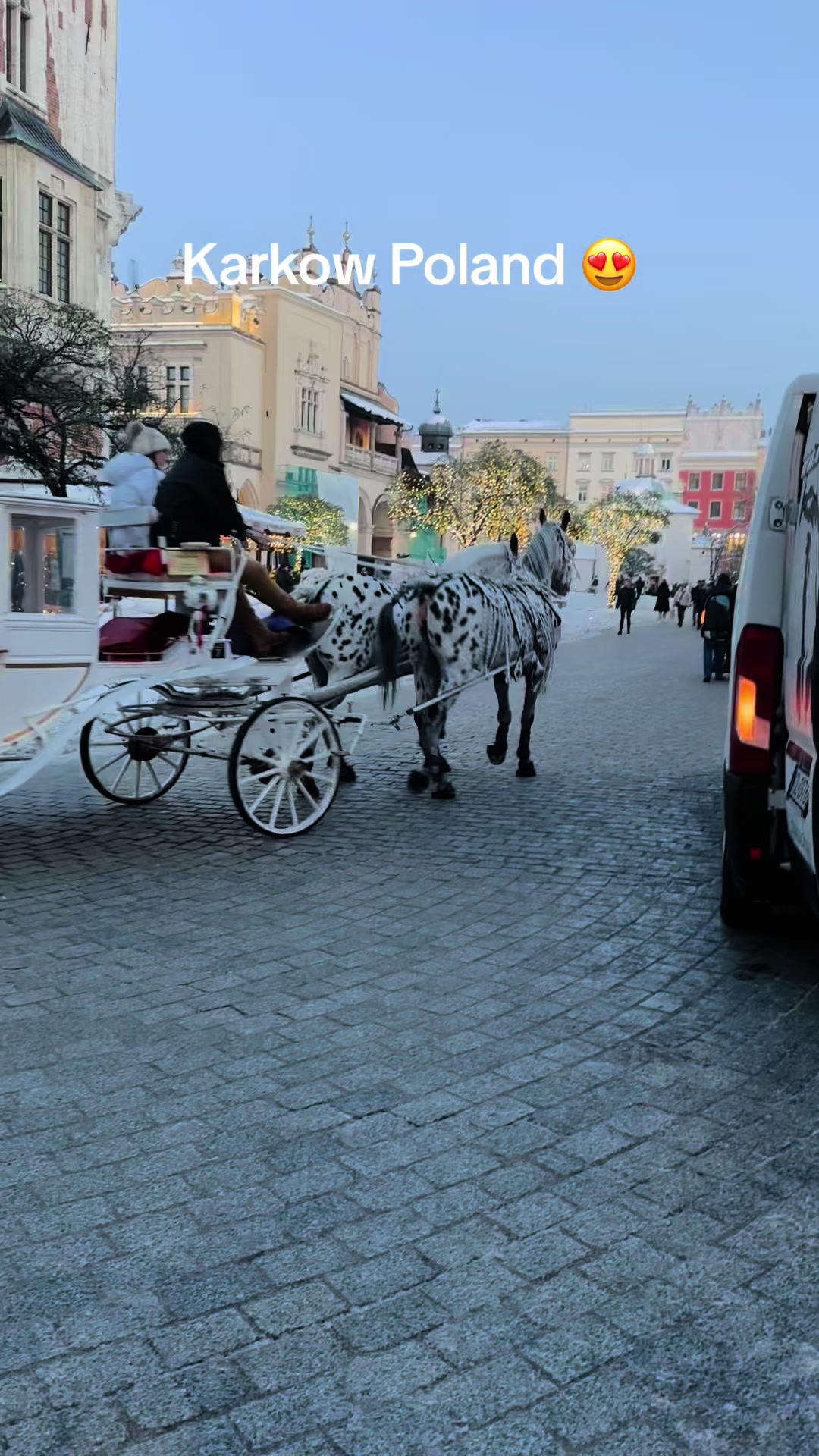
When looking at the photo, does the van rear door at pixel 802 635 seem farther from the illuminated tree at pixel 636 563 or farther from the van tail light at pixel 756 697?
the illuminated tree at pixel 636 563

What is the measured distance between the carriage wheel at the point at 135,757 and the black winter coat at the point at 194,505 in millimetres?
1147

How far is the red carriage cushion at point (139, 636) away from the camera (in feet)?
21.9

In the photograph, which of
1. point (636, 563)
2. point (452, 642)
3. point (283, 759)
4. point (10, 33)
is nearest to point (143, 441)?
point (283, 759)

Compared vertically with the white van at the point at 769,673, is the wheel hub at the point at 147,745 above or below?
below

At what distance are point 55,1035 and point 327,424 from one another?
57848mm

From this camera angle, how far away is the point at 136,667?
665 centimetres

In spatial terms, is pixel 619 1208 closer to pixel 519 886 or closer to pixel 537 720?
pixel 519 886

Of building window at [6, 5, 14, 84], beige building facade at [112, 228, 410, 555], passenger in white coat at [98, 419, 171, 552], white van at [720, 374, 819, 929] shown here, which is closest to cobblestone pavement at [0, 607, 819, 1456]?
white van at [720, 374, 819, 929]

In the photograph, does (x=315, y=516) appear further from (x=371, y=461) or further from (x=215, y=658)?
(x=215, y=658)

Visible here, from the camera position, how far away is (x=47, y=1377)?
240cm

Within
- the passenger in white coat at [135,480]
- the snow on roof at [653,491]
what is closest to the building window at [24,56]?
the passenger in white coat at [135,480]

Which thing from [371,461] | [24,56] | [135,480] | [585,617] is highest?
[24,56]

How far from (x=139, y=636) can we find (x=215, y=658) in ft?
1.74

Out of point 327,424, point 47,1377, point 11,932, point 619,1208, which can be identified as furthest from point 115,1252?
point 327,424
